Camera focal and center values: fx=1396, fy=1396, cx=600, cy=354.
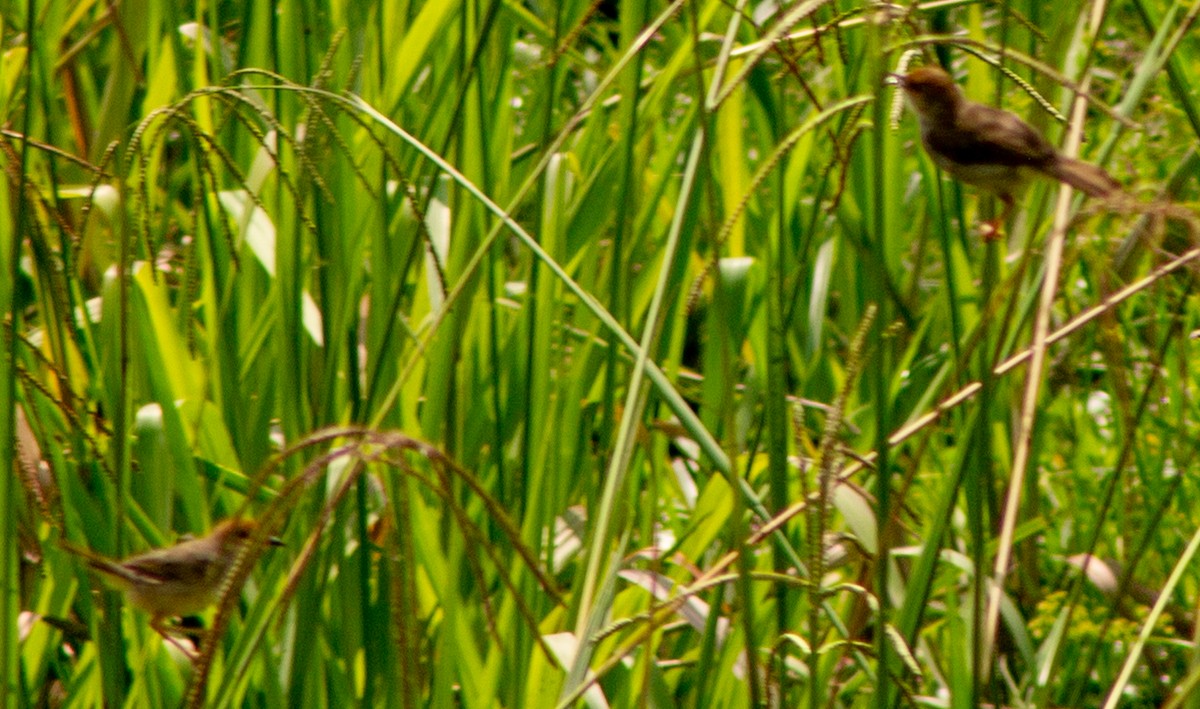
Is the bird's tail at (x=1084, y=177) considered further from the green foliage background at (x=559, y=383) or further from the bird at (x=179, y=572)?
the bird at (x=179, y=572)

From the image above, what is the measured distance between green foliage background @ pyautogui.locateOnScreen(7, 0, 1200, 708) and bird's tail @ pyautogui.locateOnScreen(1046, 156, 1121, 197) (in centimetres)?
4

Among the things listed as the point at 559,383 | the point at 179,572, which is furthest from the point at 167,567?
the point at 559,383

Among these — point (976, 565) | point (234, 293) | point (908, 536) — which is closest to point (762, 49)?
point (976, 565)

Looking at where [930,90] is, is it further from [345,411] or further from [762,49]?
[345,411]

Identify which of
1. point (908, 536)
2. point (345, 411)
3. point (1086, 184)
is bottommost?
point (908, 536)

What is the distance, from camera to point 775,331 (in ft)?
3.73

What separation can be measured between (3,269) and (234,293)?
0.43 m

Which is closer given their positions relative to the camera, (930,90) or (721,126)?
(930,90)

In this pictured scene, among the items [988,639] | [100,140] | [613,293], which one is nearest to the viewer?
[988,639]

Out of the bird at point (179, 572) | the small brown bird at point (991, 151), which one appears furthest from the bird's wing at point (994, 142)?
the bird at point (179, 572)

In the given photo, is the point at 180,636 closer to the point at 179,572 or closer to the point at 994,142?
the point at 179,572

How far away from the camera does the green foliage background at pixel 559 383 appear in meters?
0.98

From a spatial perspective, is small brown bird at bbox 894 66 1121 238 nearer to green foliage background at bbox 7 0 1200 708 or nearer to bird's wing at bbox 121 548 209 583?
green foliage background at bbox 7 0 1200 708

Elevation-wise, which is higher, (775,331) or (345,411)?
(775,331)
